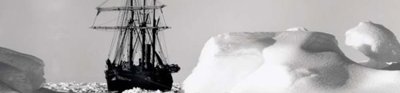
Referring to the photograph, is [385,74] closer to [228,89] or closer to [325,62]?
[325,62]

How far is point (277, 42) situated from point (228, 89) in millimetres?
1905

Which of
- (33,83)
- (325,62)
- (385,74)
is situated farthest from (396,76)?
(33,83)

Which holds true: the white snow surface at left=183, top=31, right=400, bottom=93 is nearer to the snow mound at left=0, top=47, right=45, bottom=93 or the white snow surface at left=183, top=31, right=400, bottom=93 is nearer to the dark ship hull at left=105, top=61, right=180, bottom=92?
the snow mound at left=0, top=47, right=45, bottom=93

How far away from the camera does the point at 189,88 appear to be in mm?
17578

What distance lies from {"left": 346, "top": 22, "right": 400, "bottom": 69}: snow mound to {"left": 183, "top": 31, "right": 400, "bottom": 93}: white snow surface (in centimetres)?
198

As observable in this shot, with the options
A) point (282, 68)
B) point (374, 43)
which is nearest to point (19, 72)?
point (282, 68)

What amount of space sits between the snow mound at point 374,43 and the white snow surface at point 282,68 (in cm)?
198

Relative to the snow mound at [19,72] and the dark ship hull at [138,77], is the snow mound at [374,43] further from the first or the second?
the dark ship hull at [138,77]

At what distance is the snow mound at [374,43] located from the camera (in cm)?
1825

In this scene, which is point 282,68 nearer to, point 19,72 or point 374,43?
point 374,43

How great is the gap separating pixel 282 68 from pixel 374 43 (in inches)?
181

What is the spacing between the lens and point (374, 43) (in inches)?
715

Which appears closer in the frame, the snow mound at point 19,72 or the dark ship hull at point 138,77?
the snow mound at point 19,72

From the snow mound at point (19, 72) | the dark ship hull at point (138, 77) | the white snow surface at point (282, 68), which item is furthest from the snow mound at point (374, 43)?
the dark ship hull at point (138, 77)
